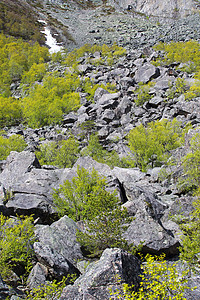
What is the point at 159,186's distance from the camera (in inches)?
850

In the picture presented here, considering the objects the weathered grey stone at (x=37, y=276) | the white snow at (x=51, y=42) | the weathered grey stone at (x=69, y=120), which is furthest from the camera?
the white snow at (x=51, y=42)

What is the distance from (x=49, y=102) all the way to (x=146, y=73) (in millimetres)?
30524

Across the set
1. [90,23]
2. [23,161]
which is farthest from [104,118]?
[90,23]

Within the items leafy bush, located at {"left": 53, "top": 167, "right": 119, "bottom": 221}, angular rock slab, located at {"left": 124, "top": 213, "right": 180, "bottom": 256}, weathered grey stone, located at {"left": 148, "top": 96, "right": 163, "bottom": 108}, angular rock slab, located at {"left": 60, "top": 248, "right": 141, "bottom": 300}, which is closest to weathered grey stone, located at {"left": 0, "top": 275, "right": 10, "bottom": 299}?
angular rock slab, located at {"left": 60, "top": 248, "right": 141, "bottom": 300}

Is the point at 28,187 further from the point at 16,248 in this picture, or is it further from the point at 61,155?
the point at 61,155

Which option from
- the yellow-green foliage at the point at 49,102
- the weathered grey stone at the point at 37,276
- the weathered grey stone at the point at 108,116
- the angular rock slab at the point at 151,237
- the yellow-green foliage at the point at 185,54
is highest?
the yellow-green foliage at the point at 185,54

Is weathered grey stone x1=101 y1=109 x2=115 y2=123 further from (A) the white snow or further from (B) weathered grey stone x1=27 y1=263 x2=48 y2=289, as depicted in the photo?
(A) the white snow

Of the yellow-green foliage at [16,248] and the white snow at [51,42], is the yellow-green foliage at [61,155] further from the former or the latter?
the white snow at [51,42]

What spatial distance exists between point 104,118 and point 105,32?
94974 mm

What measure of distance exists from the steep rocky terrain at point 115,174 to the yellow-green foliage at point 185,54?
3.02 meters

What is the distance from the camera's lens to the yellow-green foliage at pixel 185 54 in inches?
2291

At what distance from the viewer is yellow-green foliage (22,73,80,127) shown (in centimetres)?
5547

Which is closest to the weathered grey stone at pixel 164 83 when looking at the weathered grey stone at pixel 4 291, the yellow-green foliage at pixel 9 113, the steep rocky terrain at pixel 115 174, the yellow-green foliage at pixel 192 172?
the steep rocky terrain at pixel 115 174

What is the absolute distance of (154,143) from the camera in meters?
35.3
